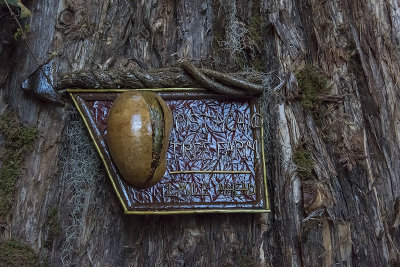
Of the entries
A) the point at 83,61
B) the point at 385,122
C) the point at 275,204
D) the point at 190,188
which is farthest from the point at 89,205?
the point at 385,122

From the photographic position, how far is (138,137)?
1467 mm

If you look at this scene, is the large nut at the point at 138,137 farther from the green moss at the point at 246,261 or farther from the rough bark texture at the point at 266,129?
the green moss at the point at 246,261

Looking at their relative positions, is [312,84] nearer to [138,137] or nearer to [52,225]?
[138,137]

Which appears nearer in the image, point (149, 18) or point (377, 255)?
point (377, 255)

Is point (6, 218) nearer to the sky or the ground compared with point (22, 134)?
nearer to the ground

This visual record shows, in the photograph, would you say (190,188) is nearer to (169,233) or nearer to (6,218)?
(169,233)

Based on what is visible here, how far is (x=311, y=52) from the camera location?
6.04 feet

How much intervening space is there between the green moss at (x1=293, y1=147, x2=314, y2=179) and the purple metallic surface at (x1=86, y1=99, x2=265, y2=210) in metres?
0.17

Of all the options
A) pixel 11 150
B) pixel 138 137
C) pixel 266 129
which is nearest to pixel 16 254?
pixel 11 150

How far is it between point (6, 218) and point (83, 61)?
2.35 feet

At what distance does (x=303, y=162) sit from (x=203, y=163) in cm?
41

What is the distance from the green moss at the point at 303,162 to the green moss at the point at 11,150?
108 centimetres

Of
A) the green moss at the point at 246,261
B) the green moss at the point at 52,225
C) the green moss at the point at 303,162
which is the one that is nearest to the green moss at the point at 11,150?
the green moss at the point at 52,225

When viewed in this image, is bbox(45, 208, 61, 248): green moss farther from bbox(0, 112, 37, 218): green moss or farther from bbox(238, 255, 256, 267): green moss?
bbox(238, 255, 256, 267): green moss
